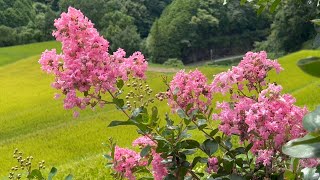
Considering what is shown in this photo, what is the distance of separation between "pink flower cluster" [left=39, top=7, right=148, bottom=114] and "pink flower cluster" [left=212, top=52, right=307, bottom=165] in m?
0.27

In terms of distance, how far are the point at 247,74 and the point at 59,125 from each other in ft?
24.3

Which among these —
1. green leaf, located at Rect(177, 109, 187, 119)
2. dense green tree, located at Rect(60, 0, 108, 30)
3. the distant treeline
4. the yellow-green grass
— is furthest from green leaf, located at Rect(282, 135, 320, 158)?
dense green tree, located at Rect(60, 0, 108, 30)

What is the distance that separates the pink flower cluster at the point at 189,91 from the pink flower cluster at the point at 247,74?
0.25 ft

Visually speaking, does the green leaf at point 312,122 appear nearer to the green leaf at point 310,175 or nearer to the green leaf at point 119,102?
the green leaf at point 310,175

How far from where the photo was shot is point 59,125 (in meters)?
8.36

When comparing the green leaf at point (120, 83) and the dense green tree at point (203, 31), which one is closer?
the green leaf at point (120, 83)

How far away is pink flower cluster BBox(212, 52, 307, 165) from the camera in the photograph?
1.02 m

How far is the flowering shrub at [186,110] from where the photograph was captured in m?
1.05

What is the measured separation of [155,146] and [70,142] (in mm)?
5566

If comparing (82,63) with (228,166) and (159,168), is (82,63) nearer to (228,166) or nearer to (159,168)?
(159,168)

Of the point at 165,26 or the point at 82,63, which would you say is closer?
the point at 82,63

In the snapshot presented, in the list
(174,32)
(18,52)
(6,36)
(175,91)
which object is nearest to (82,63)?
(175,91)

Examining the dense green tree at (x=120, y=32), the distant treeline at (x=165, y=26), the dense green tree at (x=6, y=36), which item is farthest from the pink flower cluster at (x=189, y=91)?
the dense green tree at (x=6, y=36)

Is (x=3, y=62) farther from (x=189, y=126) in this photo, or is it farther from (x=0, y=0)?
(x=189, y=126)
